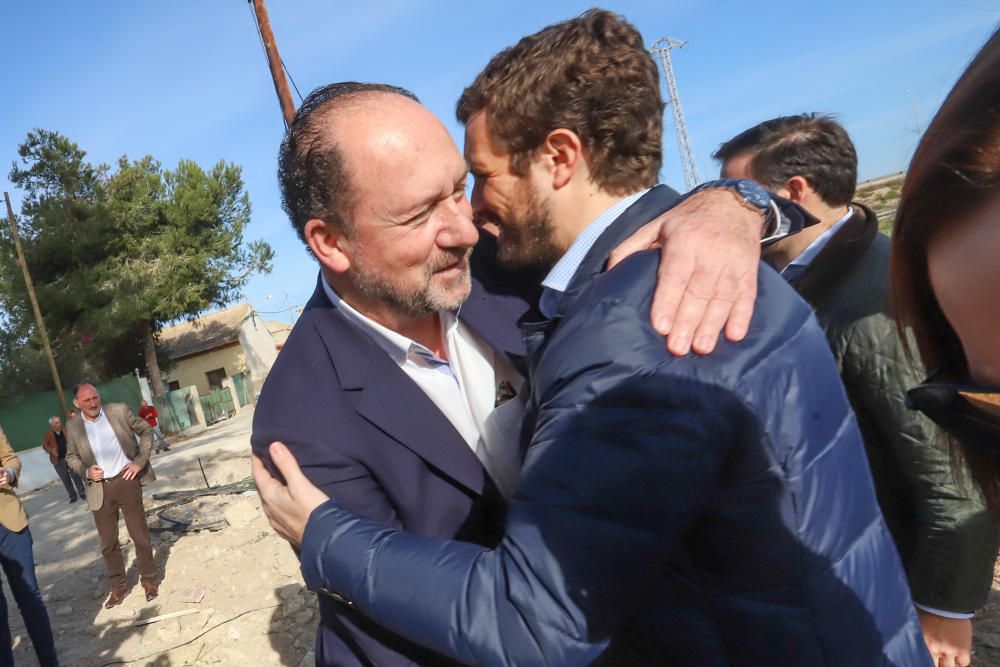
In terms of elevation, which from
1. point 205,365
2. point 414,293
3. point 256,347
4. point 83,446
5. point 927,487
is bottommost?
point 205,365

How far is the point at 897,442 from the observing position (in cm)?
203

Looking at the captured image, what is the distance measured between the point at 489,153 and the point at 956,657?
227cm

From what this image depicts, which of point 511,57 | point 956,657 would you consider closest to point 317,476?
point 511,57

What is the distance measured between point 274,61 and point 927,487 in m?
10.3

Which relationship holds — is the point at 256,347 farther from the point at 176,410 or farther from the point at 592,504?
the point at 592,504

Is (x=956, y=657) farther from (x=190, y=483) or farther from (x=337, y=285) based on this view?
(x=190, y=483)

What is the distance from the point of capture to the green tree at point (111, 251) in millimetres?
25031

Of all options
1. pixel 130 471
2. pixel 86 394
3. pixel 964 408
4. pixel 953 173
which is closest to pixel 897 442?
pixel 964 408

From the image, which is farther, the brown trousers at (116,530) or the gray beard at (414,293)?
the brown trousers at (116,530)

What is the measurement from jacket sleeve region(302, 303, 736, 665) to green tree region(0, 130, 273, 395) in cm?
2805

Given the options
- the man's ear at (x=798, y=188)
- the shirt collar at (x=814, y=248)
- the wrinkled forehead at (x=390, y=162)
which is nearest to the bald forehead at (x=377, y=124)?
the wrinkled forehead at (x=390, y=162)

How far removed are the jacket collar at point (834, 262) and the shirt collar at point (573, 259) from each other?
3.39 ft

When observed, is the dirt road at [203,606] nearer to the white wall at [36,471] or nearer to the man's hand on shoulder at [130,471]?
the man's hand on shoulder at [130,471]

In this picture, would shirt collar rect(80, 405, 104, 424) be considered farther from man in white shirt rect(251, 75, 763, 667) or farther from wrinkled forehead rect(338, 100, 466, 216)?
wrinkled forehead rect(338, 100, 466, 216)
